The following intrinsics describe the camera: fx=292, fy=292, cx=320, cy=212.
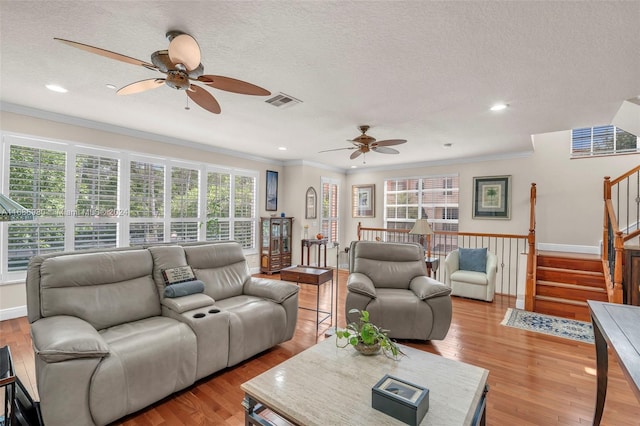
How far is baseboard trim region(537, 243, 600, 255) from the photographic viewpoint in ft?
16.8

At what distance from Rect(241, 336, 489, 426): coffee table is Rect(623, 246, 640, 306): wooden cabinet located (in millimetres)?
3355

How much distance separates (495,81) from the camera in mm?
2627

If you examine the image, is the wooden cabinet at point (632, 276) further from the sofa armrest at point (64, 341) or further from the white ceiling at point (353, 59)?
the sofa armrest at point (64, 341)

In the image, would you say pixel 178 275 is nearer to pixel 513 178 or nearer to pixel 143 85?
pixel 143 85

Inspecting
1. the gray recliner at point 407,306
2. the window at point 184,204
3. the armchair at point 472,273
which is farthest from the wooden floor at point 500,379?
the window at point 184,204

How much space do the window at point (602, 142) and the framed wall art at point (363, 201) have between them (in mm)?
4101

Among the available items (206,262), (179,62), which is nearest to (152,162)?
(206,262)

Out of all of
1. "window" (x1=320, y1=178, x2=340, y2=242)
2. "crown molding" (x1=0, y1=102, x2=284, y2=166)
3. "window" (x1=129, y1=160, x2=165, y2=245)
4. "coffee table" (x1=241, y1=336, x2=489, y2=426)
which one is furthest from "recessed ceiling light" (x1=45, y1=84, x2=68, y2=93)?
"window" (x1=320, y1=178, x2=340, y2=242)

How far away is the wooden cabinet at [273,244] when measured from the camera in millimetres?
6359

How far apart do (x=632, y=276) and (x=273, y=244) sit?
5.64 metres

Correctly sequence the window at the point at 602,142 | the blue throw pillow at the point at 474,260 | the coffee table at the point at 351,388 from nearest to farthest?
1. the coffee table at the point at 351,388
2. the window at the point at 602,142
3. the blue throw pillow at the point at 474,260

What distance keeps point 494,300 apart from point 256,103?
15.7 feet

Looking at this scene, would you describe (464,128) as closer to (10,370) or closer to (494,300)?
(494,300)

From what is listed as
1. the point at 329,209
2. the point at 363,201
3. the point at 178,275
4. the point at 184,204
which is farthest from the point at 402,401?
the point at 363,201
